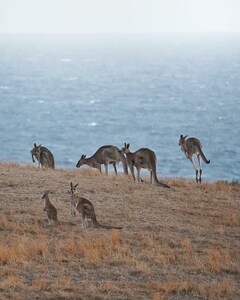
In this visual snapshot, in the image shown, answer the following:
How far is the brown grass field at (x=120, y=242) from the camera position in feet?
48.4

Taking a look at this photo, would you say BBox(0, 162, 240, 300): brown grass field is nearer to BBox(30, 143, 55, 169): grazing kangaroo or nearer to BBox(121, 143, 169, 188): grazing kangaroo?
BBox(121, 143, 169, 188): grazing kangaroo

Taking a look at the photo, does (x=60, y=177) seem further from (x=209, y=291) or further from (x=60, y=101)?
(x=60, y=101)

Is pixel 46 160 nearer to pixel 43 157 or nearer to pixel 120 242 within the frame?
pixel 43 157

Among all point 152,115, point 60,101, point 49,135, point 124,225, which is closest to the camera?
point 124,225

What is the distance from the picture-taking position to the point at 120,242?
58.6 feet

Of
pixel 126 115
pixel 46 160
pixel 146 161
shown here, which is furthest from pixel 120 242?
pixel 126 115

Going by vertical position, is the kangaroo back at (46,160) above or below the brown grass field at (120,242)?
above

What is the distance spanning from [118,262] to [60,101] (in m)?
134

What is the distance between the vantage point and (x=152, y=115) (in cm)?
12531

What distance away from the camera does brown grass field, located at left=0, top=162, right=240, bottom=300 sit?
14.8m

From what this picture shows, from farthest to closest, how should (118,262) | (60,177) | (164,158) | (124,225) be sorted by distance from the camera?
(164,158)
(60,177)
(124,225)
(118,262)

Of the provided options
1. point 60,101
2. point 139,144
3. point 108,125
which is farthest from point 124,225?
point 60,101

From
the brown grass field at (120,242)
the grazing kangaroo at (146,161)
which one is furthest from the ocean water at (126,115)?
the brown grass field at (120,242)

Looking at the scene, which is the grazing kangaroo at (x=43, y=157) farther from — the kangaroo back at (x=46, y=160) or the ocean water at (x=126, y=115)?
the ocean water at (x=126, y=115)
